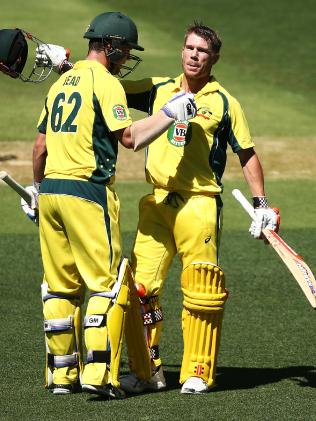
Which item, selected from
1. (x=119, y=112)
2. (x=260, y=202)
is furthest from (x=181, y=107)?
(x=260, y=202)

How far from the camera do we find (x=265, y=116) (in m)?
18.9

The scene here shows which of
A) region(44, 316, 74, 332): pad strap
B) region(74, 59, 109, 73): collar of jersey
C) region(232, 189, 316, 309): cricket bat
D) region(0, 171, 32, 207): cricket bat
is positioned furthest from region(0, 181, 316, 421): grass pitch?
region(74, 59, 109, 73): collar of jersey

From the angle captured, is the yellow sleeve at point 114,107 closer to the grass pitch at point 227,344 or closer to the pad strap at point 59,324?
the pad strap at point 59,324

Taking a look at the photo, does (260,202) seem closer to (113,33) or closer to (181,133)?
(181,133)

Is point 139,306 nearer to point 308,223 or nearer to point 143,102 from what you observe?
point 143,102

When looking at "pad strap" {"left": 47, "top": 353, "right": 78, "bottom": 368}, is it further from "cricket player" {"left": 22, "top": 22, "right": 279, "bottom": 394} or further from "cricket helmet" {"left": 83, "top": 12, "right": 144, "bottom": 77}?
"cricket helmet" {"left": 83, "top": 12, "right": 144, "bottom": 77}

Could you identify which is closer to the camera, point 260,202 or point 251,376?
point 260,202

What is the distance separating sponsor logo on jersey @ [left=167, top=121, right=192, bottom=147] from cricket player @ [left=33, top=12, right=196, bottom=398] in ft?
1.00

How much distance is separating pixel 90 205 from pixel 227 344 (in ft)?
6.62

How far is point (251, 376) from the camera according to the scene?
7316 mm

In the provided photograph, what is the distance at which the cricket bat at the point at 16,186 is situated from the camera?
7.15 meters

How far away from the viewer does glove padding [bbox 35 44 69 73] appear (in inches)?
290

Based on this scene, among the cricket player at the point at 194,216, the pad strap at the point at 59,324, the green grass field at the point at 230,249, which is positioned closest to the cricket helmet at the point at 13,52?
the cricket player at the point at 194,216

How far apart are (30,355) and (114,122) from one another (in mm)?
1945
